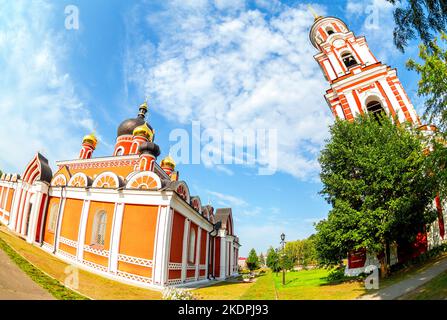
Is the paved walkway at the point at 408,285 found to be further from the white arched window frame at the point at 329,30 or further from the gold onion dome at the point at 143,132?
the white arched window frame at the point at 329,30

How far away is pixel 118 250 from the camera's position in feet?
47.8

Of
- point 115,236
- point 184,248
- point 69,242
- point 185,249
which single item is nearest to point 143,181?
point 115,236

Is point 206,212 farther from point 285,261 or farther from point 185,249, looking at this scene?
point 285,261

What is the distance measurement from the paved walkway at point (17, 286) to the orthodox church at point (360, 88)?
16.3 metres

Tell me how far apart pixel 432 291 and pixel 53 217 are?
22.4m

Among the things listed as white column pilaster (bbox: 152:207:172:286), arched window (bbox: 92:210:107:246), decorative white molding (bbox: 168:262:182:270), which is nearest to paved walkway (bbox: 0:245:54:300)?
white column pilaster (bbox: 152:207:172:286)

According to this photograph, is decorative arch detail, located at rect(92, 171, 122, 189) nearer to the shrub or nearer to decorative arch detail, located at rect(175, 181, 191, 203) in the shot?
decorative arch detail, located at rect(175, 181, 191, 203)

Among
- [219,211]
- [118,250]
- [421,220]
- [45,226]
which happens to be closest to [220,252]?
[219,211]

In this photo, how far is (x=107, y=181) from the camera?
706 inches

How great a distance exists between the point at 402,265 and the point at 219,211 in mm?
21523

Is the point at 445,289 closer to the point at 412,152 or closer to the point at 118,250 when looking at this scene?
the point at 412,152

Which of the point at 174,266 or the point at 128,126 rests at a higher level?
the point at 128,126

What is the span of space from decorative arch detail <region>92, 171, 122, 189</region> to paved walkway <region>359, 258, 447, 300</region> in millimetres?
15640

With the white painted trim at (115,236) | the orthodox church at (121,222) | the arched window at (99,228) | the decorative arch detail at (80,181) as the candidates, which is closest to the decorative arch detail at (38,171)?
the orthodox church at (121,222)
